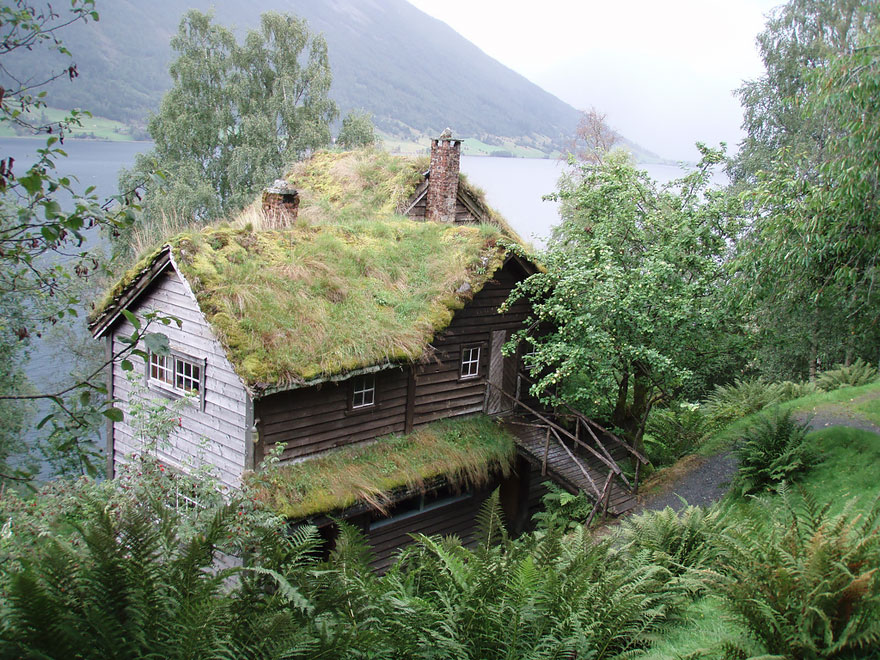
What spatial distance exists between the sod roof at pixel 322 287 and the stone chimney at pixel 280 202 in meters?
0.49

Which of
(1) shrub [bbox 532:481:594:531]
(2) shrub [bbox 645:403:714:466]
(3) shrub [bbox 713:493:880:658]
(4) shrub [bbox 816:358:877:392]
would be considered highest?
(3) shrub [bbox 713:493:880:658]

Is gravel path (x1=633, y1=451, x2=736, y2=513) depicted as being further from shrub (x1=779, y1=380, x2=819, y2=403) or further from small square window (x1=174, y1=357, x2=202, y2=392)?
small square window (x1=174, y1=357, x2=202, y2=392)

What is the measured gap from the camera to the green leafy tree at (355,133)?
3469 cm

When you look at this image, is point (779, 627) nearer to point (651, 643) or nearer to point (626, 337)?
point (651, 643)

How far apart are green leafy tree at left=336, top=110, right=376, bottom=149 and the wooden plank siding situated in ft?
75.2

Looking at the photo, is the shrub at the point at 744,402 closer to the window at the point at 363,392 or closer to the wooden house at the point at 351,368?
the wooden house at the point at 351,368

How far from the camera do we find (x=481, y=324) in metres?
14.5

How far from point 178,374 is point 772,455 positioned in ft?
38.4

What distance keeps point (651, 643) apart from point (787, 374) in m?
21.0

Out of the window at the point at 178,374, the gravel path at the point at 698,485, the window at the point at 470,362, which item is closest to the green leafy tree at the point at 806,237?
the gravel path at the point at 698,485

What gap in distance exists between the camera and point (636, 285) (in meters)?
11.9

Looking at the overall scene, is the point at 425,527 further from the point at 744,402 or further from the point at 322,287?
the point at 744,402

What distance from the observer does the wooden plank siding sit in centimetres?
1148

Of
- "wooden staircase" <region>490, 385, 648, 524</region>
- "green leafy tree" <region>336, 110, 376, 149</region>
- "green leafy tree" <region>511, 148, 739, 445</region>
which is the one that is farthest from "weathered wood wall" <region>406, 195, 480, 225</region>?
"green leafy tree" <region>336, 110, 376, 149</region>
